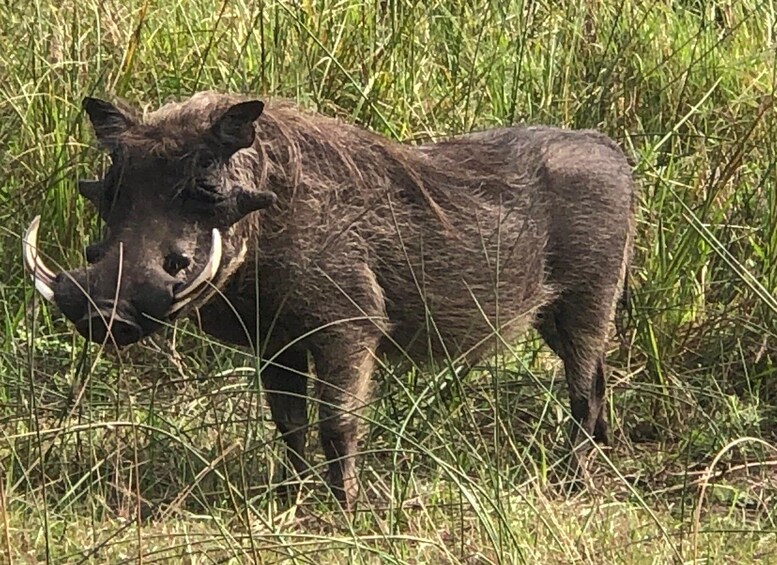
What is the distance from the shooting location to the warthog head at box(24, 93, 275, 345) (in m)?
3.24

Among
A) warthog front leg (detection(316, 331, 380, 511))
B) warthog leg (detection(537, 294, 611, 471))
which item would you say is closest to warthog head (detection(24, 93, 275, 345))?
warthog front leg (detection(316, 331, 380, 511))

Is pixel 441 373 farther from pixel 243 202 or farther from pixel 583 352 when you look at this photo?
pixel 243 202

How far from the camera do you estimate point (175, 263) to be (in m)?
3.39

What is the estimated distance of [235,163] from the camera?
3.61 metres

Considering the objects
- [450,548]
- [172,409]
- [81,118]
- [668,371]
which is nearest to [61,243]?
[81,118]

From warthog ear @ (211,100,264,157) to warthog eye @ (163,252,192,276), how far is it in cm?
27

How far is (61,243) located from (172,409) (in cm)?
85

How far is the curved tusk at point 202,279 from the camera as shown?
10.9 feet

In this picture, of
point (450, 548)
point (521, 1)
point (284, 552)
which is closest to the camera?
point (284, 552)

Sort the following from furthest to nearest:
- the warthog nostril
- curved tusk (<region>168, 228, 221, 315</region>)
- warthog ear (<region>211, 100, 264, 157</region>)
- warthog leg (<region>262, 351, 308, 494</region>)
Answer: warthog leg (<region>262, 351, 308, 494</region>)
warthog ear (<region>211, 100, 264, 157</region>)
curved tusk (<region>168, 228, 221, 315</region>)
the warthog nostril

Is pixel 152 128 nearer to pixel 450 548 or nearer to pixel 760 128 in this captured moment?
pixel 450 548

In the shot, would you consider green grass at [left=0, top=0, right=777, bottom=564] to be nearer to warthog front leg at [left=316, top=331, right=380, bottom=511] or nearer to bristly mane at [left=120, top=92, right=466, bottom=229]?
warthog front leg at [left=316, top=331, right=380, bottom=511]

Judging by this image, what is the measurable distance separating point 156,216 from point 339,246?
530 mm

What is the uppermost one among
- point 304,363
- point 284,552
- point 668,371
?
point 284,552
